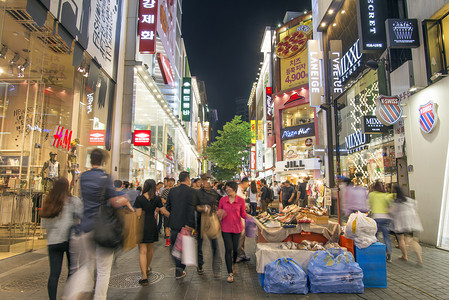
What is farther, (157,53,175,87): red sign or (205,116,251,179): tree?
(205,116,251,179): tree

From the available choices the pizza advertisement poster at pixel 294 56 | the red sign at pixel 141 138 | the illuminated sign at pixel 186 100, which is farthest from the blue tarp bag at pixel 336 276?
the illuminated sign at pixel 186 100

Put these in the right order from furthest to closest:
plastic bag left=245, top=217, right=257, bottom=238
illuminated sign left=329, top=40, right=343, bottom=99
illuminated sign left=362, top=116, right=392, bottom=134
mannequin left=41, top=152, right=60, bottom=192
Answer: illuminated sign left=329, top=40, right=343, bottom=99 → illuminated sign left=362, top=116, right=392, bottom=134 → mannequin left=41, top=152, right=60, bottom=192 → plastic bag left=245, top=217, right=257, bottom=238

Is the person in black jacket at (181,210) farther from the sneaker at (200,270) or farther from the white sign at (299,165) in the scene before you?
the white sign at (299,165)

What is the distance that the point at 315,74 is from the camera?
751 inches

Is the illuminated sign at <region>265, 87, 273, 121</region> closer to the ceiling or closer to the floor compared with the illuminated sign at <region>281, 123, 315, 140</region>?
closer to the ceiling

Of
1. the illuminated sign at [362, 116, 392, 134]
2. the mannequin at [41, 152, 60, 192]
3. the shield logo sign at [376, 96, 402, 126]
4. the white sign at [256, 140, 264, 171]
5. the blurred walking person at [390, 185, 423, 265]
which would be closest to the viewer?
the blurred walking person at [390, 185, 423, 265]

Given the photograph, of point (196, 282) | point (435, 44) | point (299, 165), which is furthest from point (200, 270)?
point (299, 165)

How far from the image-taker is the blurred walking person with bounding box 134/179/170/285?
5277 mm

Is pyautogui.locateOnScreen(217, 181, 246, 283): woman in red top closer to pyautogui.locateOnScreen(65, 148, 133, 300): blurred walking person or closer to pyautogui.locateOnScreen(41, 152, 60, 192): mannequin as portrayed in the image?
pyautogui.locateOnScreen(65, 148, 133, 300): blurred walking person

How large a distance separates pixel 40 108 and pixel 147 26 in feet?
26.4

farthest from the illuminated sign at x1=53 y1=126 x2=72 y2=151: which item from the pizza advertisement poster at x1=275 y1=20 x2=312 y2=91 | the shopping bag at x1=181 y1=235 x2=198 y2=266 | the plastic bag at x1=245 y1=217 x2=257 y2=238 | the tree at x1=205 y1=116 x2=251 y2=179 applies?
the tree at x1=205 y1=116 x2=251 y2=179

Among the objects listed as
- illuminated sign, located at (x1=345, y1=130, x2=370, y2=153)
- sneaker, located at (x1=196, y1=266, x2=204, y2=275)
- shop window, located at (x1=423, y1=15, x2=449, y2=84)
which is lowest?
sneaker, located at (x1=196, y1=266, x2=204, y2=275)

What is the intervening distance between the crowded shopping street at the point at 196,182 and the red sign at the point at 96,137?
58mm

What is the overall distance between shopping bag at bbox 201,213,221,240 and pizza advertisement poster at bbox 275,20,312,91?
2710 cm
